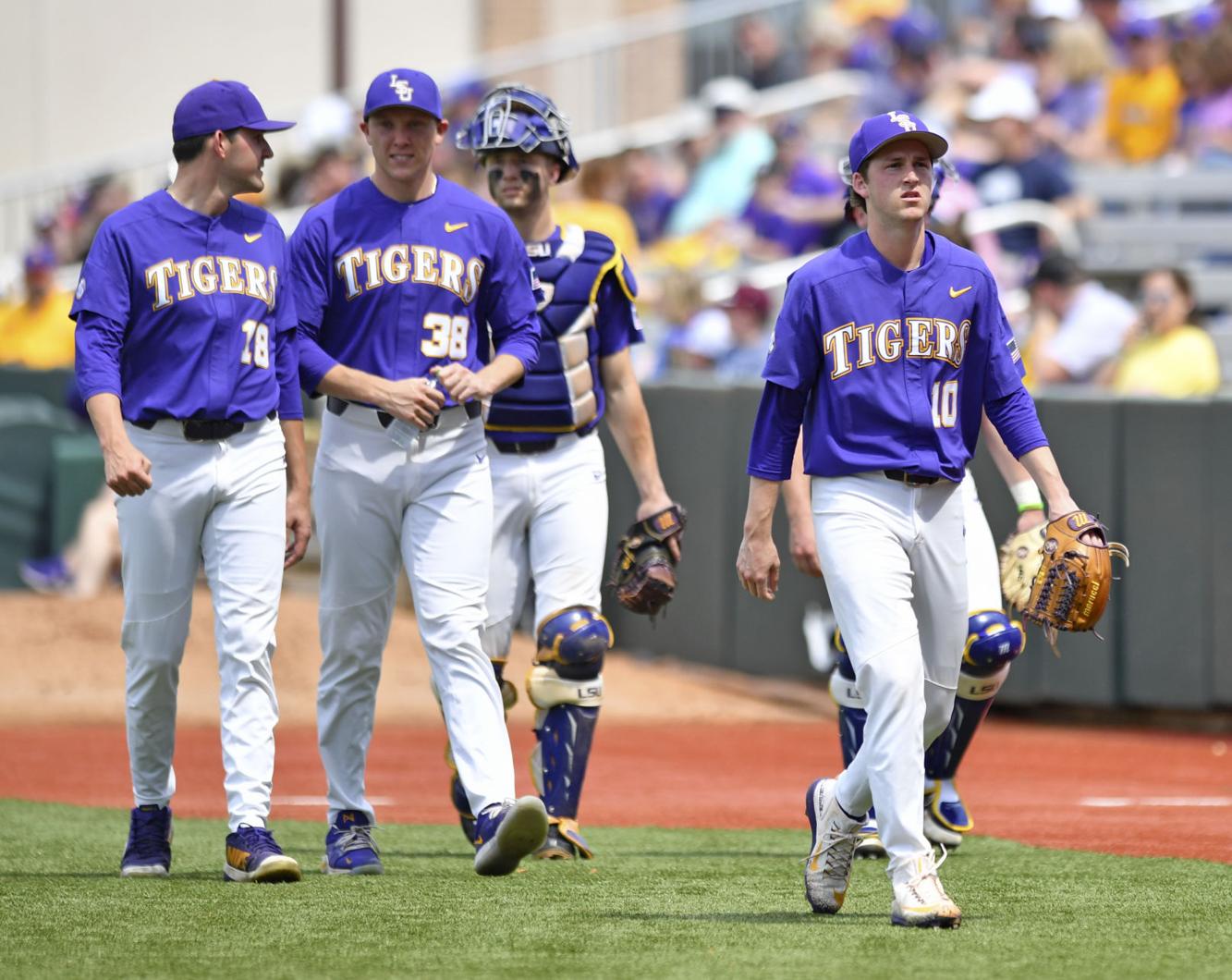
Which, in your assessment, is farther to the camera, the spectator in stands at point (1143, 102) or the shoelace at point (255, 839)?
the spectator in stands at point (1143, 102)

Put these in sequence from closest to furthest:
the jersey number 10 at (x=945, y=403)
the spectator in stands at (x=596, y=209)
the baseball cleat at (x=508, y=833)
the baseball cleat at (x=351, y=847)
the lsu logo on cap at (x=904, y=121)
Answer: the lsu logo on cap at (x=904, y=121) → the jersey number 10 at (x=945, y=403) → the baseball cleat at (x=508, y=833) → the baseball cleat at (x=351, y=847) → the spectator in stands at (x=596, y=209)

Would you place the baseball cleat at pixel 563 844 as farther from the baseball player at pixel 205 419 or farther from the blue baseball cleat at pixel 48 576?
the blue baseball cleat at pixel 48 576

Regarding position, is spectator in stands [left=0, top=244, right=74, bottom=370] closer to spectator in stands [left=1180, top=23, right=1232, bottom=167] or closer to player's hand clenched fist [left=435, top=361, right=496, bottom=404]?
spectator in stands [left=1180, top=23, right=1232, bottom=167]

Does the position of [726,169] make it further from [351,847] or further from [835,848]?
[835,848]

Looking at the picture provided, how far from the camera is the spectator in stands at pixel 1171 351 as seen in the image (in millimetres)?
11875

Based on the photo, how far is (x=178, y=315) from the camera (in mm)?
6578

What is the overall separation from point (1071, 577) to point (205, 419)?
2637mm

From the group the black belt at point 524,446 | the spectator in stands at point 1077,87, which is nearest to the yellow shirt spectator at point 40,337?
Answer: the spectator in stands at point 1077,87

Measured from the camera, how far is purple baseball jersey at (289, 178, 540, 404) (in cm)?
675

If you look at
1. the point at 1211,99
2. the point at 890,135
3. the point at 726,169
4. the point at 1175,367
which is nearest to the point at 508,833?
the point at 890,135

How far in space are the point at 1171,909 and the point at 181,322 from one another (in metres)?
3.42

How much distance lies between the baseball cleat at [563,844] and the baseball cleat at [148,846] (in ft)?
4.18

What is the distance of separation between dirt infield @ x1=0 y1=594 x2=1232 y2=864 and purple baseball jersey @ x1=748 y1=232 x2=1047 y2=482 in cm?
215

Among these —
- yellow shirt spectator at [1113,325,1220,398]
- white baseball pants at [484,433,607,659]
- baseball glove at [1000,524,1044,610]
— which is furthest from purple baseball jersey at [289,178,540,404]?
yellow shirt spectator at [1113,325,1220,398]
